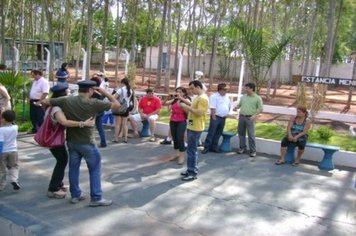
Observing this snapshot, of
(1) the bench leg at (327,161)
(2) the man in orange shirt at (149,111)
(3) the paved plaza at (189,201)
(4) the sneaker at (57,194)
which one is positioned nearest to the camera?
(3) the paved plaza at (189,201)

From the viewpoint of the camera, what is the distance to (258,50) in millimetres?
10883

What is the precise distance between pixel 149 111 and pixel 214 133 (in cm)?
192

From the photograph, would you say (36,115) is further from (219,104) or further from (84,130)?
(84,130)

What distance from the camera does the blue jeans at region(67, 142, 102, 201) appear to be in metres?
5.09

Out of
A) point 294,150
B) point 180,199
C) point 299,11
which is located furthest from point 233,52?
point 180,199

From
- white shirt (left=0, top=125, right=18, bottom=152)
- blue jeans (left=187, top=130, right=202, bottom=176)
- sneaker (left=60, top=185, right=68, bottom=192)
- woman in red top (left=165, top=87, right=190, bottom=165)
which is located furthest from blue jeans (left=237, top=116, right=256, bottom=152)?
white shirt (left=0, top=125, right=18, bottom=152)

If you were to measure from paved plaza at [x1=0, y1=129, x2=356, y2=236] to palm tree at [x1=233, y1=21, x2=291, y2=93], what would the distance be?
146 inches

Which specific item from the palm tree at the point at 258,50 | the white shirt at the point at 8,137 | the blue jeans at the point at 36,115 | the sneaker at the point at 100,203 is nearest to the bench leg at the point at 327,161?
the palm tree at the point at 258,50

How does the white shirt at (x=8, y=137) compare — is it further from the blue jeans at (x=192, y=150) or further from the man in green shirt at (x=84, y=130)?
the blue jeans at (x=192, y=150)

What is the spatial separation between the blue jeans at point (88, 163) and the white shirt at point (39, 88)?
439cm

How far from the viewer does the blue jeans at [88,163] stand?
509cm

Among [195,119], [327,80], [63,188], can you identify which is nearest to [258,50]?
[327,80]

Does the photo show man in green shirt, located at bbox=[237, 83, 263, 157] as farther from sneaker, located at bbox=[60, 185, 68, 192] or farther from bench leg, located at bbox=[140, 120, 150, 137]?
sneaker, located at bbox=[60, 185, 68, 192]

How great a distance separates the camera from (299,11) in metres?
26.8
